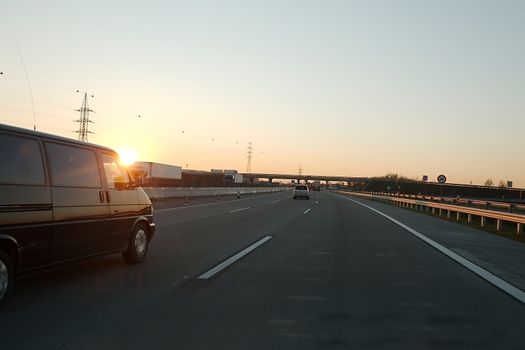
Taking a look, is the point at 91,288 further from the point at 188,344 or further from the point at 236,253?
the point at 236,253

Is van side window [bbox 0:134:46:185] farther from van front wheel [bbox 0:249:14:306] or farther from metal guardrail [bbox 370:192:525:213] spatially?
metal guardrail [bbox 370:192:525:213]

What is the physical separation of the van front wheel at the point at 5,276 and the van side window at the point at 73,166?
4.21ft

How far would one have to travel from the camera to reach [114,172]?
8523mm

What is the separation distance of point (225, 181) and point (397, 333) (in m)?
93.6

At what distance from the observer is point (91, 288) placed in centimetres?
707

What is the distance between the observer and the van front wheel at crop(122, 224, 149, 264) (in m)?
8.81

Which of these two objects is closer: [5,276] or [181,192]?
[5,276]

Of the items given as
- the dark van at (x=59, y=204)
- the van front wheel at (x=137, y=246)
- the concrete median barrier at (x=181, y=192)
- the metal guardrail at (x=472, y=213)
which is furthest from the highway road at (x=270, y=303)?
the concrete median barrier at (x=181, y=192)

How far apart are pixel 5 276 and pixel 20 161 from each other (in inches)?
54.2

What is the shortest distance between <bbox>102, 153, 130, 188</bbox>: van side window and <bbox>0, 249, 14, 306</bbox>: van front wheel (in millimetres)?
2549

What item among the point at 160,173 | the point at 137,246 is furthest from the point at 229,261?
the point at 160,173

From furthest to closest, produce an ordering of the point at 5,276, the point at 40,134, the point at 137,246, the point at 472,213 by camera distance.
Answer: the point at 472,213 < the point at 137,246 < the point at 40,134 < the point at 5,276

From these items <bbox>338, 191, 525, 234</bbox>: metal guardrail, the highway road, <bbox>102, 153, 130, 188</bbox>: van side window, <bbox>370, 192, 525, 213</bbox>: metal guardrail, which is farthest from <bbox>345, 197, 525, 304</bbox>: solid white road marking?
<bbox>370, 192, 525, 213</bbox>: metal guardrail

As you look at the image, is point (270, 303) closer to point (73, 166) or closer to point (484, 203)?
point (73, 166)
